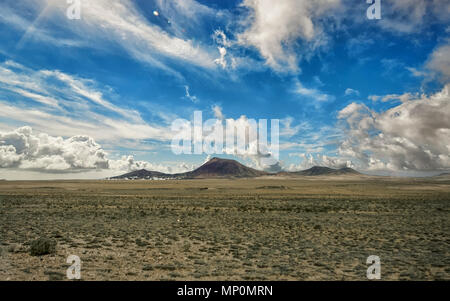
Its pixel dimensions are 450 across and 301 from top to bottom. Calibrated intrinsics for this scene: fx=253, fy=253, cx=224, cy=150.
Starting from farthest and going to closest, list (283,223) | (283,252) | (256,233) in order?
1. (283,223)
2. (256,233)
3. (283,252)

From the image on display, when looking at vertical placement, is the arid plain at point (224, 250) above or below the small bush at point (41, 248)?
below

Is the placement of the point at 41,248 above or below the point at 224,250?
above

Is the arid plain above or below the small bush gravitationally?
below

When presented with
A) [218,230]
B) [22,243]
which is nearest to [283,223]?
[218,230]

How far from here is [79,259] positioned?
12.4 meters

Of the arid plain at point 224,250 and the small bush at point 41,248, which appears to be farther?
the small bush at point 41,248

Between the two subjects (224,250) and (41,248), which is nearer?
(41,248)

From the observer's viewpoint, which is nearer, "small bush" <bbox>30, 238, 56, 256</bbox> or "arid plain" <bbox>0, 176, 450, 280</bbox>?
"arid plain" <bbox>0, 176, 450, 280</bbox>

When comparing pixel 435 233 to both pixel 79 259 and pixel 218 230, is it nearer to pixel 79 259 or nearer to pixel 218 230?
pixel 218 230

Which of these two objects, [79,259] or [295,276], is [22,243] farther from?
[295,276]
